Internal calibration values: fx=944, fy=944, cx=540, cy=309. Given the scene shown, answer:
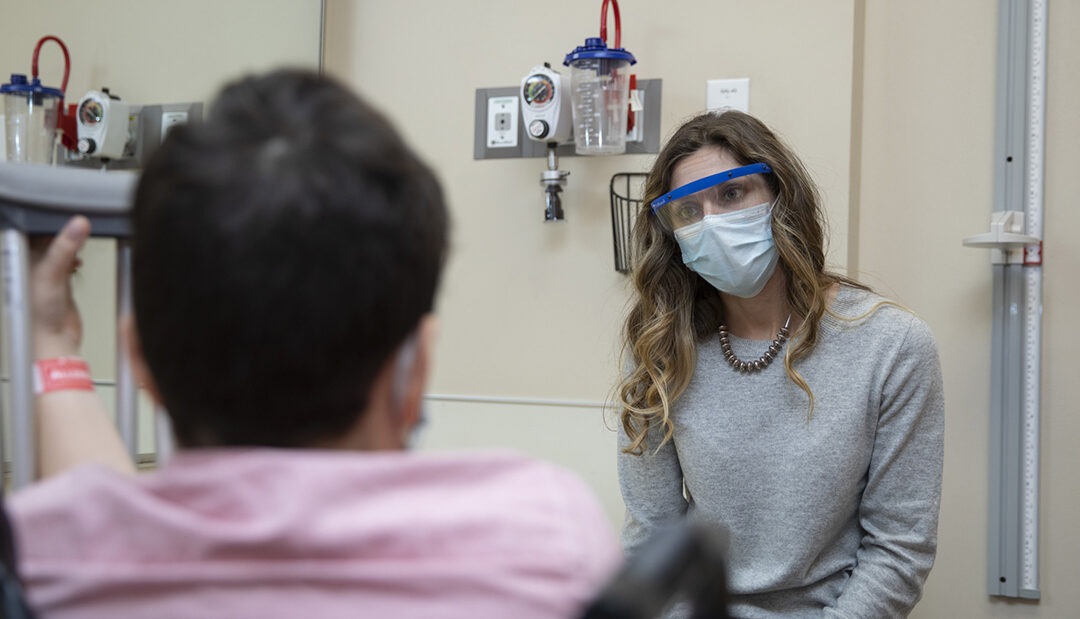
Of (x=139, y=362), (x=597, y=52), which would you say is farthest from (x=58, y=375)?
(x=597, y=52)

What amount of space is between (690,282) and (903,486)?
1.52 ft

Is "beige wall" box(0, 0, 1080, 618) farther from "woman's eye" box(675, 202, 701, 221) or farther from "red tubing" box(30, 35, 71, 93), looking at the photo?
"woman's eye" box(675, 202, 701, 221)

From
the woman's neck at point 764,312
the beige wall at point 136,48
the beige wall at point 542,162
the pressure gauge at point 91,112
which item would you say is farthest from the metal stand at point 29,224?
the beige wall at point 542,162

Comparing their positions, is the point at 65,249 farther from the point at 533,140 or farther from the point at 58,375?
the point at 533,140

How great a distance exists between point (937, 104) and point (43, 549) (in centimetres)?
191

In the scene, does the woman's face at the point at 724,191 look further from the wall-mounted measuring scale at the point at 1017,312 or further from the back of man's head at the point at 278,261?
the back of man's head at the point at 278,261

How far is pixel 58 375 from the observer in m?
0.77

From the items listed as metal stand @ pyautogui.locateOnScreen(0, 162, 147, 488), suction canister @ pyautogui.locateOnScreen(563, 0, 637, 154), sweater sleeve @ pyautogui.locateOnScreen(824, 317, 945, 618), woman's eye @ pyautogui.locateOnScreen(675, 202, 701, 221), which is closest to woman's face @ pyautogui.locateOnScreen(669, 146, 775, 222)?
woman's eye @ pyautogui.locateOnScreen(675, 202, 701, 221)

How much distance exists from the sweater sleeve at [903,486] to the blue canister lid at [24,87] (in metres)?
1.46

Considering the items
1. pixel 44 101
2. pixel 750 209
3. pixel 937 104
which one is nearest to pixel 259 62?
pixel 44 101

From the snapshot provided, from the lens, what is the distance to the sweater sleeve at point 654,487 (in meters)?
1.55

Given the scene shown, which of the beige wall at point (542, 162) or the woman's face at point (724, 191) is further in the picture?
the beige wall at point (542, 162)

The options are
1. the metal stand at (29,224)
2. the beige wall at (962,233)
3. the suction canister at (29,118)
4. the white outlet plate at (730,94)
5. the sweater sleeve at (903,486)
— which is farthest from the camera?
the white outlet plate at (730,94)

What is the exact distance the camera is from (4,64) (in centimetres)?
152
